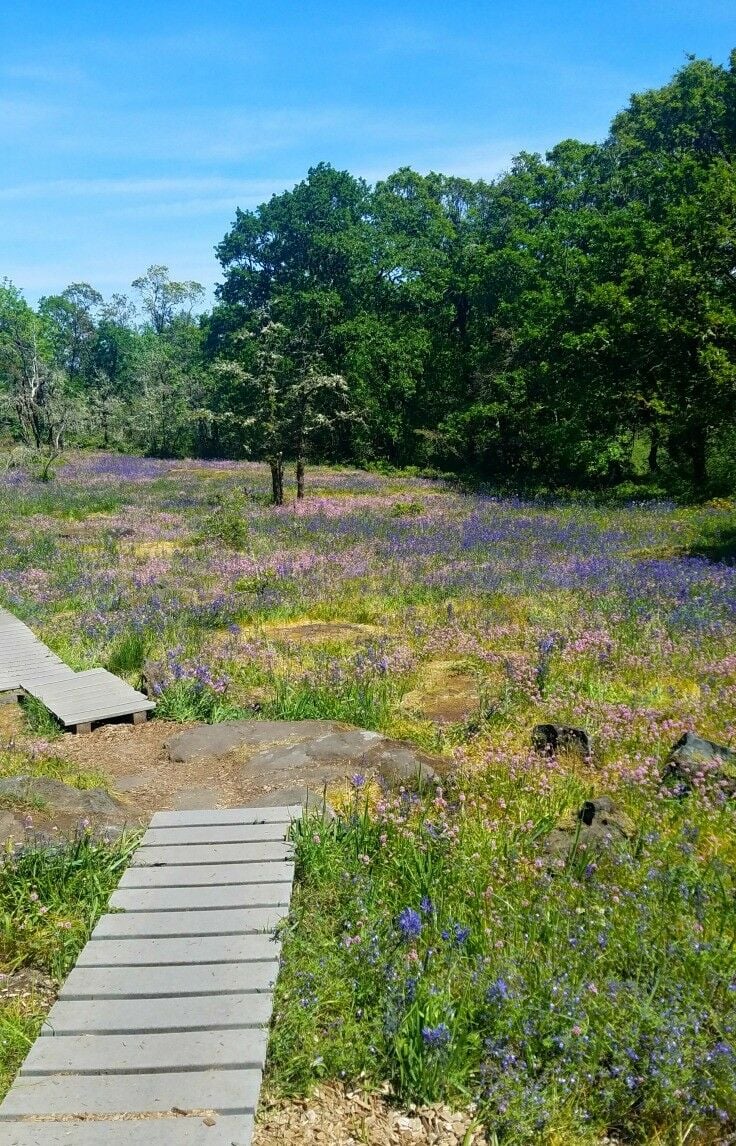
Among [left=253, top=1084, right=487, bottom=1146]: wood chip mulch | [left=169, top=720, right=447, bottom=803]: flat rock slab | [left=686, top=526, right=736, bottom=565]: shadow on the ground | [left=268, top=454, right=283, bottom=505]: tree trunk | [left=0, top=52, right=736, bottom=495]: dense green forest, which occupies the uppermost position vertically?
[left=0, top=52, right=736, bottom=495]: dense green forest

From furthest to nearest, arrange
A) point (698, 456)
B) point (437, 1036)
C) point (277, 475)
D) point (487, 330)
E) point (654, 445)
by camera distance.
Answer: point (487, 330)
point (654, 445)
point (698, 456)
point (277, 475)
point (437, 1036)

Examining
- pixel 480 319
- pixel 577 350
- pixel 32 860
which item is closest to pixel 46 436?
pixel 480 319

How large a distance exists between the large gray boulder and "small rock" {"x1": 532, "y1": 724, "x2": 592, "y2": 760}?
851mm

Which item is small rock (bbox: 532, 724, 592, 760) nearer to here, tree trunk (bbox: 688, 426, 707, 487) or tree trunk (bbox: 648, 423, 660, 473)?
tree trunk (bbox: 688, 426, 707, 487)

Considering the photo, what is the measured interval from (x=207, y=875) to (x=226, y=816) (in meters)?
0.73

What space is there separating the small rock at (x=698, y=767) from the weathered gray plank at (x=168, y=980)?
10.6 ft

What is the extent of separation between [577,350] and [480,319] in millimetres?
11930

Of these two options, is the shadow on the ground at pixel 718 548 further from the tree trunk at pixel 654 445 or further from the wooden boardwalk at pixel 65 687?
the tree trunk at pixel 654 445

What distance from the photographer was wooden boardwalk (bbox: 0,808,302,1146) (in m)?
2.99

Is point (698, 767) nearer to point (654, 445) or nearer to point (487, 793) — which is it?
point (487, 793)

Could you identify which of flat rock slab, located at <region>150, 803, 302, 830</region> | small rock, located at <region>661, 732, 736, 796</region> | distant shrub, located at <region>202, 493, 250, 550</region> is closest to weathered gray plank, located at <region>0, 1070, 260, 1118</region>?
flat rock slab, located at <region>150, 803, 302, 830</region>

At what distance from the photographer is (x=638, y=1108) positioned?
328 cm

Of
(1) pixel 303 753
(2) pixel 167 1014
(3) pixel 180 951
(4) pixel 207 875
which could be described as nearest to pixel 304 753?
(1) pixel 303 753

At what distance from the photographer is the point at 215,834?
→ 5.18 metres
